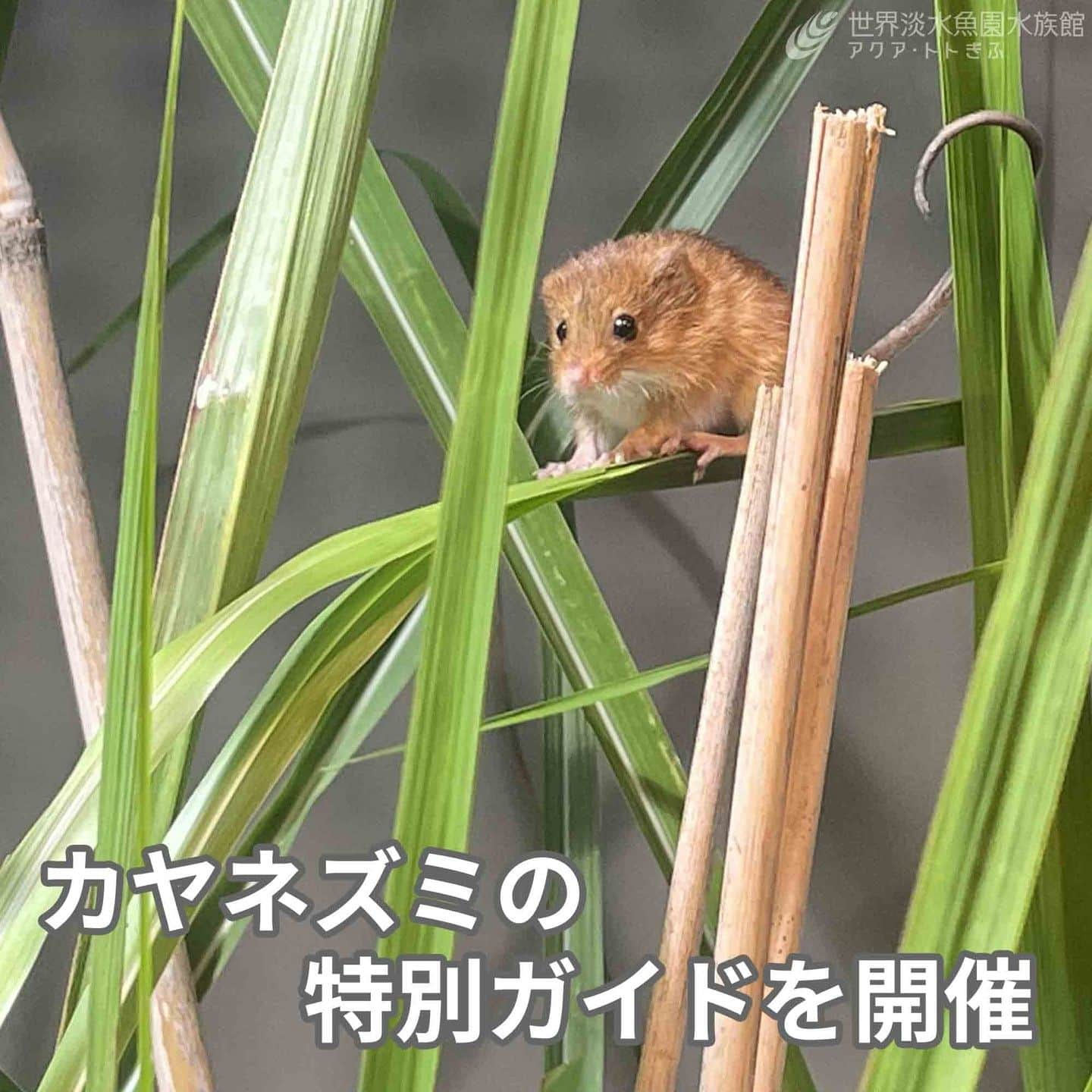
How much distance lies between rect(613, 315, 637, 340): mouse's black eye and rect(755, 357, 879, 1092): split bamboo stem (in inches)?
7.2

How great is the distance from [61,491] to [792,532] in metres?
0.29

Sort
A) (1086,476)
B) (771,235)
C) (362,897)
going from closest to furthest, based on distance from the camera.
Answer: (1086,476) < (362,897) < (771,235)

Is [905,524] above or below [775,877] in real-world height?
above

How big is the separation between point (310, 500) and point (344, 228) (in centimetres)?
44

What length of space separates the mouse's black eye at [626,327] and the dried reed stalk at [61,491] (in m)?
0.25

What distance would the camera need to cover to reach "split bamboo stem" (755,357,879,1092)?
345 millimetres

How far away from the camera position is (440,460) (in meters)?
0.77

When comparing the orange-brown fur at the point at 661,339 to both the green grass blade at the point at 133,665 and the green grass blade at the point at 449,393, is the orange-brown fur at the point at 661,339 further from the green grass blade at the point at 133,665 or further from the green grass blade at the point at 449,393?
the green grass blade at the point at 133,665

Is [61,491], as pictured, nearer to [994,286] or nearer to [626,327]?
[626,327]

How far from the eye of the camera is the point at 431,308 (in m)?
0.44

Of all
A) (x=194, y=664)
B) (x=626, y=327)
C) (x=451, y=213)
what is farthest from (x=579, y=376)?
(x=194, y=664)

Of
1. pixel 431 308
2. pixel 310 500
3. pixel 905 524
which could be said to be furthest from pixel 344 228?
pixel 905 524

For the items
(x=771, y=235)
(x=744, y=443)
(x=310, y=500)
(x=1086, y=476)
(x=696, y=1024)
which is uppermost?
(x=771, y=235)

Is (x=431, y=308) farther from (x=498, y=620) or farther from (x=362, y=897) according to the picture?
(x=498, y=620)
